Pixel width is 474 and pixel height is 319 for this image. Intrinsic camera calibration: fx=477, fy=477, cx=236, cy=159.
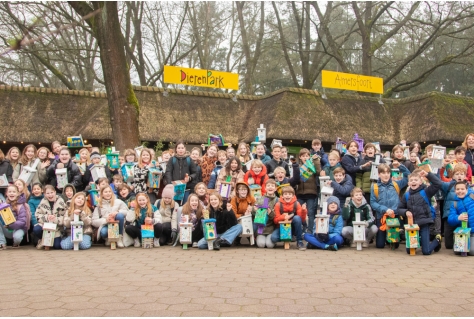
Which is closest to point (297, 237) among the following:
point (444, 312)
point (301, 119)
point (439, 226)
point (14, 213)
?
point (439, 226)

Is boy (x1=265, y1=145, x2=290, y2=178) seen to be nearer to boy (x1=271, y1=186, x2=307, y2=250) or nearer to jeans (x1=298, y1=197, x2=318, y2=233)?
Result: jeans (x1=298, y1=197, x2=318, y2=233)

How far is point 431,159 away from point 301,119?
379 inches

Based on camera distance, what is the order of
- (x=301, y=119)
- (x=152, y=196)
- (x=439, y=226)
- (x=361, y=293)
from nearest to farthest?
1. (x=361, y=293)
2. (x=439, y=226)
3. (x=152, y=196)
4. (x=301, y=119)

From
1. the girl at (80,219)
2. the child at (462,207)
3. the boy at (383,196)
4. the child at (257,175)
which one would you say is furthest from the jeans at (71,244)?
the child at (462,207)

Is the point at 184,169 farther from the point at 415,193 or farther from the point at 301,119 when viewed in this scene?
the point at 301,119

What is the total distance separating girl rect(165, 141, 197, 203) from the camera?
851 centimetres

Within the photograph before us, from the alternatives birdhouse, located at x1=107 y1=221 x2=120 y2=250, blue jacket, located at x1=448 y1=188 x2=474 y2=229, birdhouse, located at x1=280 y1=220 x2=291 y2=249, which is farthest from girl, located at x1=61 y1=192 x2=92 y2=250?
blue jacket, located at x1=448 y1=188 x2=474 y2=229

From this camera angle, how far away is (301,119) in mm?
17438

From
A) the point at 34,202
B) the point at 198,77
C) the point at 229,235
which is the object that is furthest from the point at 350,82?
the point at 34,202

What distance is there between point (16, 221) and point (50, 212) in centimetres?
52

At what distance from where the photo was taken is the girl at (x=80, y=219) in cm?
744

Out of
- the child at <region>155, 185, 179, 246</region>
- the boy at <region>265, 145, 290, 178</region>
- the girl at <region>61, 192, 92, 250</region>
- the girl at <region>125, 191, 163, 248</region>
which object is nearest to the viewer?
the girl at <region>61, 192, 92, 250</region>

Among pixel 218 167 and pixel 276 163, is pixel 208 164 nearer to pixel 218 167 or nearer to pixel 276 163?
pixel 218 167

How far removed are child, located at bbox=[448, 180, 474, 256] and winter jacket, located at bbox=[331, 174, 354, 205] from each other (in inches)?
62.1
